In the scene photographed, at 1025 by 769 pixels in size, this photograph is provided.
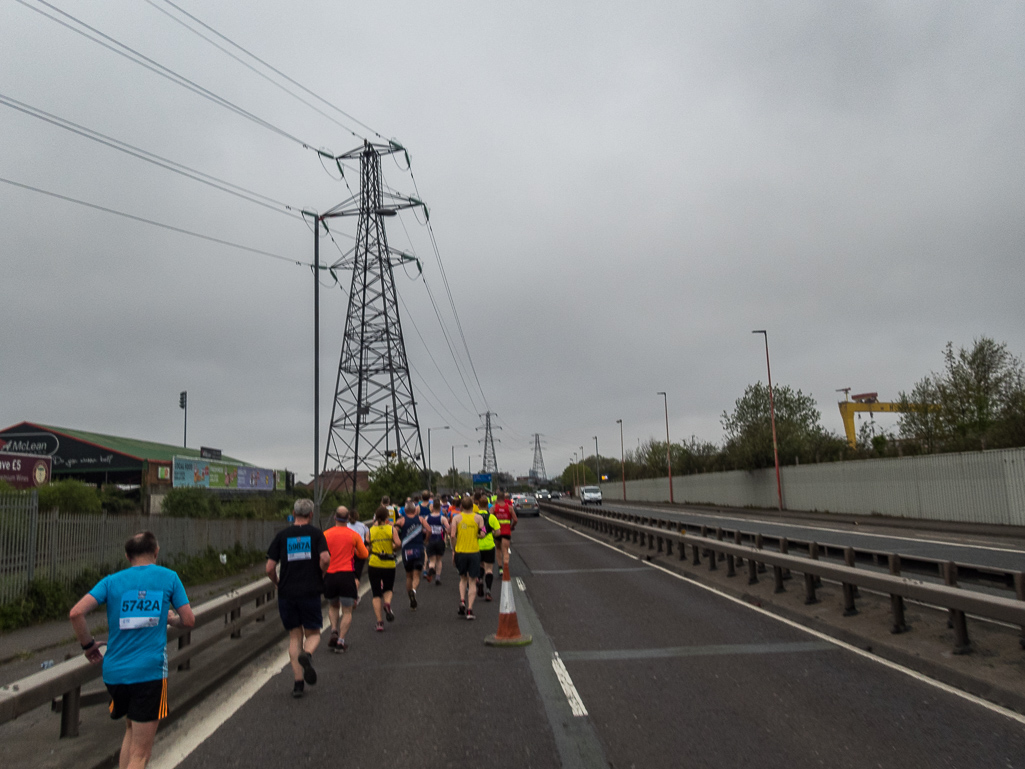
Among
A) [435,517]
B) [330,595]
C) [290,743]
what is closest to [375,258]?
[435,517]

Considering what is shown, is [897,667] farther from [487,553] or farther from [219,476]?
[219,476]

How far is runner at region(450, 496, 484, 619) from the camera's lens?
40.3 feet

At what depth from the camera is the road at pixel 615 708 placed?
5504 mm

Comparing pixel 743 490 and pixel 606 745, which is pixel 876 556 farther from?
pixel 743 490

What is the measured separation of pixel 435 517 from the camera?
15.6 metres

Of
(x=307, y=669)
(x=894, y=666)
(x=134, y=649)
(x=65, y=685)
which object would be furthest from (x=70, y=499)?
(x=894, y=666)

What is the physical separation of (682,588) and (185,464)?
47.2 m

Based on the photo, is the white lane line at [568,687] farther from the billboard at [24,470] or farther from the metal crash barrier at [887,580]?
the billboard at [24,470]

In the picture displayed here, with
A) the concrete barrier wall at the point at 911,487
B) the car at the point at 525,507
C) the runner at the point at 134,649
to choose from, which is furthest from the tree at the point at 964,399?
the runner at the point at 134,649

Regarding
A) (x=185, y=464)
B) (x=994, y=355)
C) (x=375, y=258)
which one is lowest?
(x=185, y=464)

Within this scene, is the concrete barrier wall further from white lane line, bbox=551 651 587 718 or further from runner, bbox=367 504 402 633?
white lane line, bbox=551 651 587 718

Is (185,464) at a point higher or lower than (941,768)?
higher

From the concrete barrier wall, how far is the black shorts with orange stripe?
31.1m

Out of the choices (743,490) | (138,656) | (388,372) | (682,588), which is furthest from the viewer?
(743,490)
